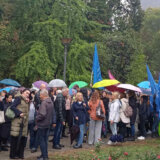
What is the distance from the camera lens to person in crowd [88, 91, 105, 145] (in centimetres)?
1108

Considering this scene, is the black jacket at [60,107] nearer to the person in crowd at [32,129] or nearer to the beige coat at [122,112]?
the person in crowd at [32,129]

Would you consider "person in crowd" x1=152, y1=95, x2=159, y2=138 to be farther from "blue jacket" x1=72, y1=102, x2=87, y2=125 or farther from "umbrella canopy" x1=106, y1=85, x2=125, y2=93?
"blue jacket" x1=72, y1=102, x2=87, y2=125

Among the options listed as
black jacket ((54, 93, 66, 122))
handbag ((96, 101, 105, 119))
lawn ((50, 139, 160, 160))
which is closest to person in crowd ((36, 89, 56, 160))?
lawn ((50, 139, 160, 160))

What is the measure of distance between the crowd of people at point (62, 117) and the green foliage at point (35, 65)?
10.1m

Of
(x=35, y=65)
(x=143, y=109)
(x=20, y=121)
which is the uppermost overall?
(x=35, y=65)

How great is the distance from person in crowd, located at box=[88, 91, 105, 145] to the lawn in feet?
2.91

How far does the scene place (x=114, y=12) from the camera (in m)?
44.6

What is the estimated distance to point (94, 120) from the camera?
11.3 metres

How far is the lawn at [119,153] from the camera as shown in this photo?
300 inches

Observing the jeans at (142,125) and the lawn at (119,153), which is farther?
the jeans at (142,125)

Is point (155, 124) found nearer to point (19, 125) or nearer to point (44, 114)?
point (44, 114)

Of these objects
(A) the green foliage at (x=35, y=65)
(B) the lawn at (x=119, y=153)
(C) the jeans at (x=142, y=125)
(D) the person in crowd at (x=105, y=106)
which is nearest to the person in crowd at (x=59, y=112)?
(B) the lawn at (x=119, y=153)

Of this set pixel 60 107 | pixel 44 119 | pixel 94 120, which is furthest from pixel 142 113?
pixel 44 119

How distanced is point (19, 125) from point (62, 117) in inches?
69.1
